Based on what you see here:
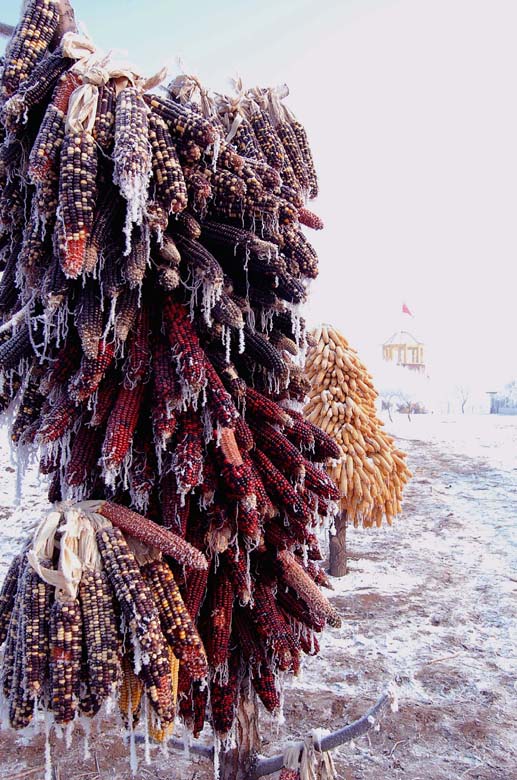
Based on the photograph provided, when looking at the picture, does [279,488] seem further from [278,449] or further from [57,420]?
[57,420]

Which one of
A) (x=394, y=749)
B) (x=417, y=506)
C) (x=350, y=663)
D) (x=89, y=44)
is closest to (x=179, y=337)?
(x=89, y=44)

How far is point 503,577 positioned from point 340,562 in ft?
9.17

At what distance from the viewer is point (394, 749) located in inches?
196

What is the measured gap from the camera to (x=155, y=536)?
197cm

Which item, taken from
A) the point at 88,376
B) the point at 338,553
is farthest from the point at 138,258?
the point at 338,553

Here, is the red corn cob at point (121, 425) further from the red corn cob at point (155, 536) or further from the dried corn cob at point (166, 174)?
the dried corn cob at point (166, 174)

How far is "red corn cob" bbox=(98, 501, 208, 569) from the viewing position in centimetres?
195

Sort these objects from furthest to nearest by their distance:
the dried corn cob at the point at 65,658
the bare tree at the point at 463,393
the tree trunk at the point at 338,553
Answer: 1. the bare tree at the point at 463,393
2. the tree trunk at the point at 338,553
3. the dried corn cob at the point at 65,658

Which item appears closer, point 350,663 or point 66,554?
point 66,554

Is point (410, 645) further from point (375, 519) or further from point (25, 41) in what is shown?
point (25, 41)

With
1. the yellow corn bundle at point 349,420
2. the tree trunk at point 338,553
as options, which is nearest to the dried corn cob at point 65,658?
the yellow corn bundle at point 349,420

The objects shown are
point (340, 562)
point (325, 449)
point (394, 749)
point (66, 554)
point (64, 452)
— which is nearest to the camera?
point (66, 554)

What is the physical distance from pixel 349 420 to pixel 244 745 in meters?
4.69

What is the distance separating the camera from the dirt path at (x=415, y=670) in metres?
4.79
